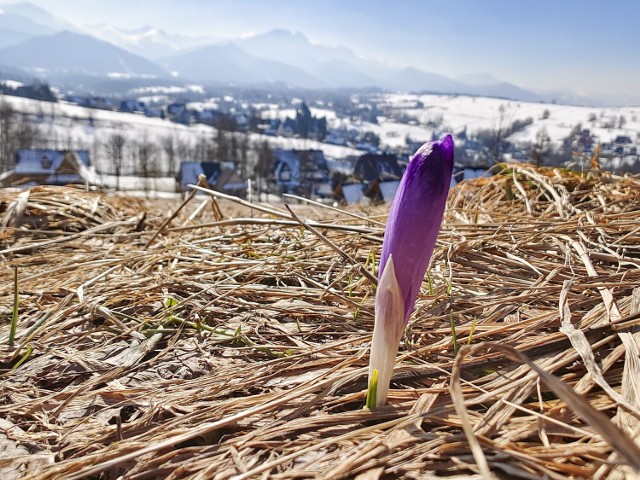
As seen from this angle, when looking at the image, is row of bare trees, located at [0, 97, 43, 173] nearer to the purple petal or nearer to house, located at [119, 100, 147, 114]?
house, located at [119, 100, 147, 114]

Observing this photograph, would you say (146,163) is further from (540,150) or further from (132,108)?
(132,108)

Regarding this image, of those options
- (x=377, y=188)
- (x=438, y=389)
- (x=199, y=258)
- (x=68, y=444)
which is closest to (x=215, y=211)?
(x=199, y=258)

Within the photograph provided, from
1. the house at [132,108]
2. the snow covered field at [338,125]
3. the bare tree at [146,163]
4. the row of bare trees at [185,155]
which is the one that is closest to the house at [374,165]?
the bare tree at [146,163]

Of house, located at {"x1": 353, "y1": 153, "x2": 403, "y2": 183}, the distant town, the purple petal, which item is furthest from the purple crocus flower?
house, located at {"x1": 353, "y1": 153, "x2": 403, "y2": 183}

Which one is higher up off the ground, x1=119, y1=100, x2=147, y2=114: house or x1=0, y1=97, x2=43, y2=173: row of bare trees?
x1=119, y1=100, x2=147, y2=114: house

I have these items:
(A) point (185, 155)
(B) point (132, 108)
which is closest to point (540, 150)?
(A) point (185, 155)

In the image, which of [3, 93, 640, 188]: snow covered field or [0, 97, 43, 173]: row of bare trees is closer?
[0, 97, 43, 173]: row of bare trees

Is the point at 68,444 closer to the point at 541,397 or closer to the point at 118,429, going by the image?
the point at 118,429

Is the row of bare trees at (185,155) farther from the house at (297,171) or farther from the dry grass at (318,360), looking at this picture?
the dry grass at (318,360)
